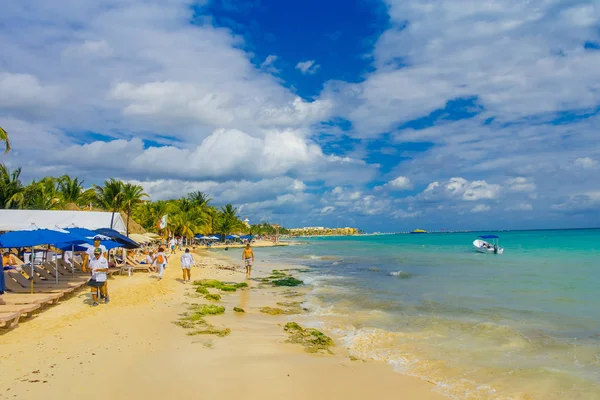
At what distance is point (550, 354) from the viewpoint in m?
8.63

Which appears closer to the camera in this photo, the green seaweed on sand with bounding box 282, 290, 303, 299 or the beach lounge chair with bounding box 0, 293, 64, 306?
the beach lounge chair with bounding box 0, 293, 64, 306

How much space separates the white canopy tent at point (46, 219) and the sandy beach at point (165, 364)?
45.4 ft

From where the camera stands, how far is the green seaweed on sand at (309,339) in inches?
331

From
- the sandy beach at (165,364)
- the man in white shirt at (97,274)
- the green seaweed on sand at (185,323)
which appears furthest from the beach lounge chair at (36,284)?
the green seaweed on sand at (185,323)

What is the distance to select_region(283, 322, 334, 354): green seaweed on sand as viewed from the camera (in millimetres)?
8414

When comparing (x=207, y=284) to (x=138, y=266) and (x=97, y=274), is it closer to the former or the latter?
(x=138, y=266)

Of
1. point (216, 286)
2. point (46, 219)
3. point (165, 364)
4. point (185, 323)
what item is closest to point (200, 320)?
point (185, 323)

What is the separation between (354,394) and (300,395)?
0.88 metres

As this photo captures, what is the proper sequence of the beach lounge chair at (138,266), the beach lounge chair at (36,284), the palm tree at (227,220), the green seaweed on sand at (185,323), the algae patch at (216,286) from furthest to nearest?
the palm tree at (227,220)
the beach lounge chair at (138,266)
the algae patch at (216,286)
the beach lounge chair at (36,284)
the green seaweed on sand at (185,323)

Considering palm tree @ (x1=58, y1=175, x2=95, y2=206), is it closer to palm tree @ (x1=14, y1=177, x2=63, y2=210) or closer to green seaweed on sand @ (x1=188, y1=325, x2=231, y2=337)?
palm tree @ (x1=14, y1=177, x2=63, y2=210)

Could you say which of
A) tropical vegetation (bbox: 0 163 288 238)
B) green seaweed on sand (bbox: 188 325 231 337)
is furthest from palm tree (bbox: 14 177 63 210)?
green seaweed on sand (bbox: 188 325 231 337)

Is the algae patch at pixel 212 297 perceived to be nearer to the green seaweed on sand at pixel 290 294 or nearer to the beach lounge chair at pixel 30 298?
the green seaweed on sand at pixel 290 294

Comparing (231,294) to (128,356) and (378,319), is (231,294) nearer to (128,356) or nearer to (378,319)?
(378,319)

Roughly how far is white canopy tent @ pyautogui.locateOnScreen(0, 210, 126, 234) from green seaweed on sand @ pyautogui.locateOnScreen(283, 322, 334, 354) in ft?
52.5
